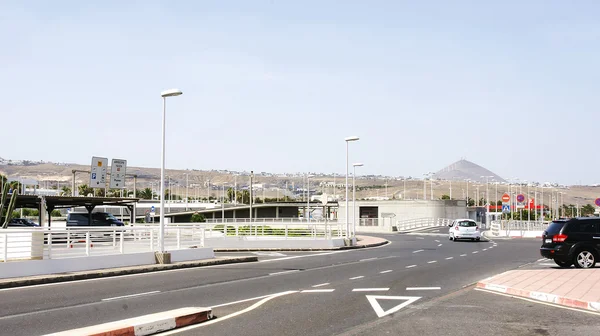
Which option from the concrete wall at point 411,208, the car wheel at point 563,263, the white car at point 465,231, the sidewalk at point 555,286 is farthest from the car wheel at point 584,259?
the concrete wall at point 411,208

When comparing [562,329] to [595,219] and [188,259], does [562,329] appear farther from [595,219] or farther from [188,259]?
[188,259]

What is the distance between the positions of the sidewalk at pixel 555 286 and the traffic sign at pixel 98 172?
31225mm

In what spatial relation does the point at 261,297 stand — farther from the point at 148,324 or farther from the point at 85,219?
the point at 85,219

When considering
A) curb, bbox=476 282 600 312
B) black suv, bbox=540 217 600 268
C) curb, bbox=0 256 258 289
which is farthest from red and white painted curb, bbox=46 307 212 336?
black suv, bbox=540 217 600 268

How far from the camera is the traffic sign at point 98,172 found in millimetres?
42688

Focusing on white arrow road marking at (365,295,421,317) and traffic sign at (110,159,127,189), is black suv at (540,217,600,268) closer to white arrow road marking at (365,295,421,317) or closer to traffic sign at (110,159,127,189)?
white arrow road marking at (365,295,421,317)

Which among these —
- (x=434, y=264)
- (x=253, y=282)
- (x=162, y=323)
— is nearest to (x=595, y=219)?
(x=434, y=264)

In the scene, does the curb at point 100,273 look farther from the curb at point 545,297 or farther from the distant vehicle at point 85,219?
the distant vehicle at point 85,219

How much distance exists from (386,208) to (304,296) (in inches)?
3731

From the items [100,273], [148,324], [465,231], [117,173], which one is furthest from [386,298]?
[117,173]

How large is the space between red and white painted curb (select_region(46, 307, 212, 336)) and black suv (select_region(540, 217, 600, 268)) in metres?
14.8

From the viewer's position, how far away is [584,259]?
2145 centimetres

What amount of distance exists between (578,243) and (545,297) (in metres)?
9.00

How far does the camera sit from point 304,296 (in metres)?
14.5
